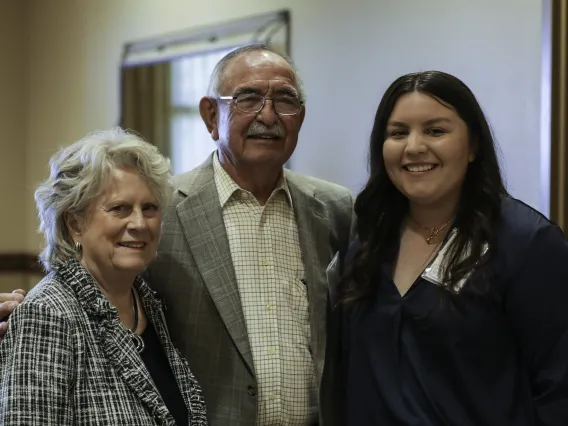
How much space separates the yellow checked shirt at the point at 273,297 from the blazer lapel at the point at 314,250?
0.03 m

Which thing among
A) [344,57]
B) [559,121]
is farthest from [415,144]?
[344,57]

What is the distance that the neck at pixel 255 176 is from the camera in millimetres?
2277

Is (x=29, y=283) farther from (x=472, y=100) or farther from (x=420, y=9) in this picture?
(x=472, y=100)

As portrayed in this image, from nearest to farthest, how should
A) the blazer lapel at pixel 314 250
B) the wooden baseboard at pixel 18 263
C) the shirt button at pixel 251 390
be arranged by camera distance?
1. the shirt button at pixel 251 390
2. the blazer lapel at pixel 314 250
3. the wooden baseboard at pixel 18 263

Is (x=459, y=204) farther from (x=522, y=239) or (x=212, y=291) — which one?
(x=212, y=291)

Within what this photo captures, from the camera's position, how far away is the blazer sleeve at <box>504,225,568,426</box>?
1698mm

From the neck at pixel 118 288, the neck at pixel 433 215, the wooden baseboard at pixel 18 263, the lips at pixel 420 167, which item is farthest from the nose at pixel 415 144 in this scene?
the wooden baseboard at pixel 18 263

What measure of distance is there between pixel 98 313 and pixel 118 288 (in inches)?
5.1

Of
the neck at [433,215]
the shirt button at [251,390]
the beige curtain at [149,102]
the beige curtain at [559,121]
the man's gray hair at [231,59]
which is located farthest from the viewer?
the beige curtain at [149,102]

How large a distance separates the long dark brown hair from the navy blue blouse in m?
0.05

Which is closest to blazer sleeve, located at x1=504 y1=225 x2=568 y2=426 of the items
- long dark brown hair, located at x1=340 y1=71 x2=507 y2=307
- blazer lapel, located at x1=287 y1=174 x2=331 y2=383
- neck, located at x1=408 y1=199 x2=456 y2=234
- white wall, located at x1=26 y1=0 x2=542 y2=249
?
long dark brown hair, located at x1=340 y1=71 x2=507 y2=307

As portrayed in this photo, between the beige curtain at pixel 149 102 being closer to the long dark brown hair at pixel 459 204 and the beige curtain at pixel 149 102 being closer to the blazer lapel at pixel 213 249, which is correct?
the blazer lapel at pixel 213 249

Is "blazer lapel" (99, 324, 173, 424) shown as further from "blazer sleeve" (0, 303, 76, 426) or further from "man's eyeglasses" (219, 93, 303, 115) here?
"man's eyeglasses" (219, 93, 303, 115)

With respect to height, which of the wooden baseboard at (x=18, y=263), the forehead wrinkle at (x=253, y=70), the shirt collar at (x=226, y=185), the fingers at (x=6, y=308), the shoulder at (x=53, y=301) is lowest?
the wooden baseboard at (x=18, y=263)
